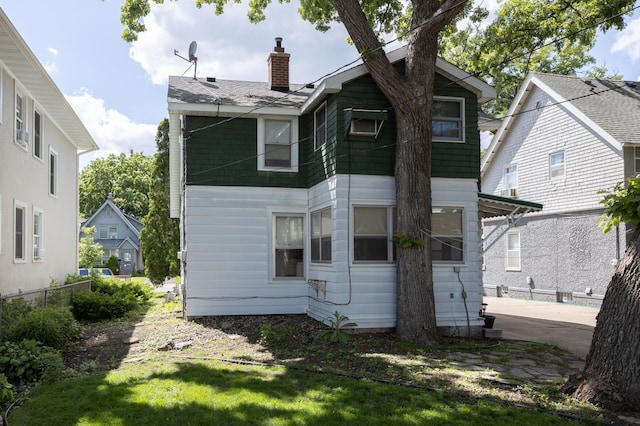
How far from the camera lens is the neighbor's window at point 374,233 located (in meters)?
10.7

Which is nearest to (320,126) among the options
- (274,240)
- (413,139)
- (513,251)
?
(413,139)

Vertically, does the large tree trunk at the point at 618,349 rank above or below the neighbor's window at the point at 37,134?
below

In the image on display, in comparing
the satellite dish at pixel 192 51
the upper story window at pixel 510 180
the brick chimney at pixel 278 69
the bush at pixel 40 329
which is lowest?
the bush at pixel 40 329

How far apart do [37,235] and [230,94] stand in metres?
6.34

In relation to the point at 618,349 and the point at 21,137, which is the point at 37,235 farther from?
the point at 618,349

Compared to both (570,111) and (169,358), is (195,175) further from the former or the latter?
(570,111)

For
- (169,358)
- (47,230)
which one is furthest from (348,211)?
(47,230)

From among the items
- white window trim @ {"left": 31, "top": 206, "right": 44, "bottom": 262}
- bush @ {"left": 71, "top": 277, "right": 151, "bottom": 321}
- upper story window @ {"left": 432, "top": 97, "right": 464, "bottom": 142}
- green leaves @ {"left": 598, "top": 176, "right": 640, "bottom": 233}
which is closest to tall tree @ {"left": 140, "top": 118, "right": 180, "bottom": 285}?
bush @ {"left": 71, "top": 277, "right": 151, "bottom": 321}

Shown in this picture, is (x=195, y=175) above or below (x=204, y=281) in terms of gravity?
above

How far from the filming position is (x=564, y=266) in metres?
17.9

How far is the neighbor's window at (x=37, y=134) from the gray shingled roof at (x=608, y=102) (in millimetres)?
15319

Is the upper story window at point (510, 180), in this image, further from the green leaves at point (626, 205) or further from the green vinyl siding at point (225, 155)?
the green leaves at point (626, 205)

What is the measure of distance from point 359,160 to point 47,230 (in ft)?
31.5

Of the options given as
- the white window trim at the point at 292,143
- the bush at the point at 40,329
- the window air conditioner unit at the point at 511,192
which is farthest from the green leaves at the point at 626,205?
the window air conditioner unit at the point at 511,192
